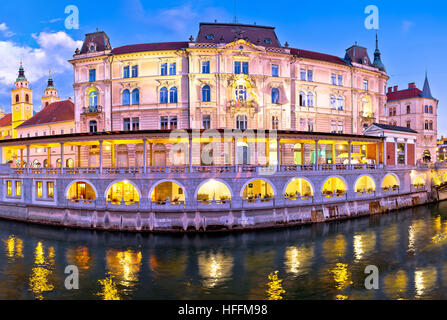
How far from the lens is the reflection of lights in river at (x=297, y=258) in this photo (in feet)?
70.7

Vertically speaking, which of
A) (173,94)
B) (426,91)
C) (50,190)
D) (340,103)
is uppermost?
(426,91)

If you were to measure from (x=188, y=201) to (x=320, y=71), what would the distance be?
36617 mm

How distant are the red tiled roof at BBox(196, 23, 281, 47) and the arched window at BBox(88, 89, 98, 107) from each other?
19.5 m

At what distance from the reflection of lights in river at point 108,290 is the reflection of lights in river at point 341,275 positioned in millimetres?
14040

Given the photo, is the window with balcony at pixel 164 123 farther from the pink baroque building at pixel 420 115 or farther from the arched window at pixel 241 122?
the pink baroque building at pixel 420 115

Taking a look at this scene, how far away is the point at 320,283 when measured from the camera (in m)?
19.0

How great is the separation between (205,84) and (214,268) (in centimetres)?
3126

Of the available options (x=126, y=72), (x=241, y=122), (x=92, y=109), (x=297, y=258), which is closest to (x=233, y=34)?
(x=241, y=122)

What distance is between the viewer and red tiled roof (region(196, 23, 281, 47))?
46562 millimetres

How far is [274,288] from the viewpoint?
18.5m

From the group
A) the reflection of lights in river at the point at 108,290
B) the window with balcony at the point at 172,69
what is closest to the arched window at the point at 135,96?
the window with balcony at the point at 172,69

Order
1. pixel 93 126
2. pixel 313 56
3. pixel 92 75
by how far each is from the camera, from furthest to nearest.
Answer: pixel 313 56
pixel 93 126
pixel 92 75

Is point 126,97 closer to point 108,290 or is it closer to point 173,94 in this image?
point 173,94

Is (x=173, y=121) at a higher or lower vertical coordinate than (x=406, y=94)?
lower
